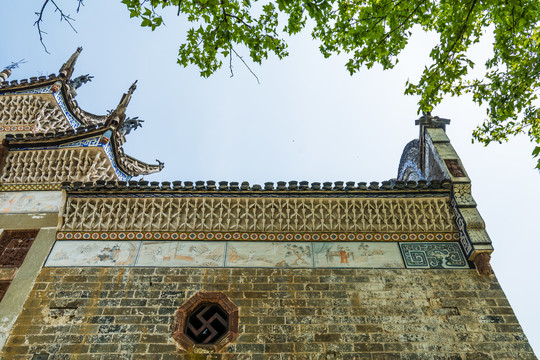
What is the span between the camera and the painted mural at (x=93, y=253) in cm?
756

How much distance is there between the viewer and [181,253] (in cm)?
768

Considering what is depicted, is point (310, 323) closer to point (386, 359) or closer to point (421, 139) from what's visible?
point (386, 359)

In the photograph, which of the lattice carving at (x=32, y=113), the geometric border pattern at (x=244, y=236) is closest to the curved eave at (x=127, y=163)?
the lattice carving at (x=32, y=113)

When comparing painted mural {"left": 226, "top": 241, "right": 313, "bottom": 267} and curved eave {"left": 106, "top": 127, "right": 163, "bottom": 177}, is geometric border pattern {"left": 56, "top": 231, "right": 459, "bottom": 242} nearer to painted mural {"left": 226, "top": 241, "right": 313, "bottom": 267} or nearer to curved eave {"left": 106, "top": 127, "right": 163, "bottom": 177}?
painted mural {"left": 226, "top": 241, "right": 313, "bottom": 267}

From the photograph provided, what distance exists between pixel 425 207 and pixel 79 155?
26.4 feet

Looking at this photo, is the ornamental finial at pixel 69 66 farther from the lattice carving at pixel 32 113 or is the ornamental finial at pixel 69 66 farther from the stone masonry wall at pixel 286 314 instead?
the stone masonry wall at pixel 286 314

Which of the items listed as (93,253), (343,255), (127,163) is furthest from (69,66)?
(343,255)

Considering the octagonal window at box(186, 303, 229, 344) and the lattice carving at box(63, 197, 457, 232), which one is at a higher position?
the lattice carving at box(63, 197, 457, 232)

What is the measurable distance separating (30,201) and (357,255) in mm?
7192

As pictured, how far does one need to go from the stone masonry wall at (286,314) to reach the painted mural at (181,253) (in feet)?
0.63

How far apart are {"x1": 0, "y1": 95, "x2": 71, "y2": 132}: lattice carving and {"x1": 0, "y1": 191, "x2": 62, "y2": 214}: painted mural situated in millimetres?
3977

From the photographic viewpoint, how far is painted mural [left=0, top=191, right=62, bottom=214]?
8.65 m

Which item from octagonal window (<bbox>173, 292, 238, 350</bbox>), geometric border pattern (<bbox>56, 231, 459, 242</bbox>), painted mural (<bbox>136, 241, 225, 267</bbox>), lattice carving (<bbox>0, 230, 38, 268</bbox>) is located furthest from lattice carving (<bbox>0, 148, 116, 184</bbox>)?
octagonal window (<bbox>173, 292, 238, 350</bbox>)

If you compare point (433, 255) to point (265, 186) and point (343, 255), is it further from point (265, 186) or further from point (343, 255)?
point (265, 186)
